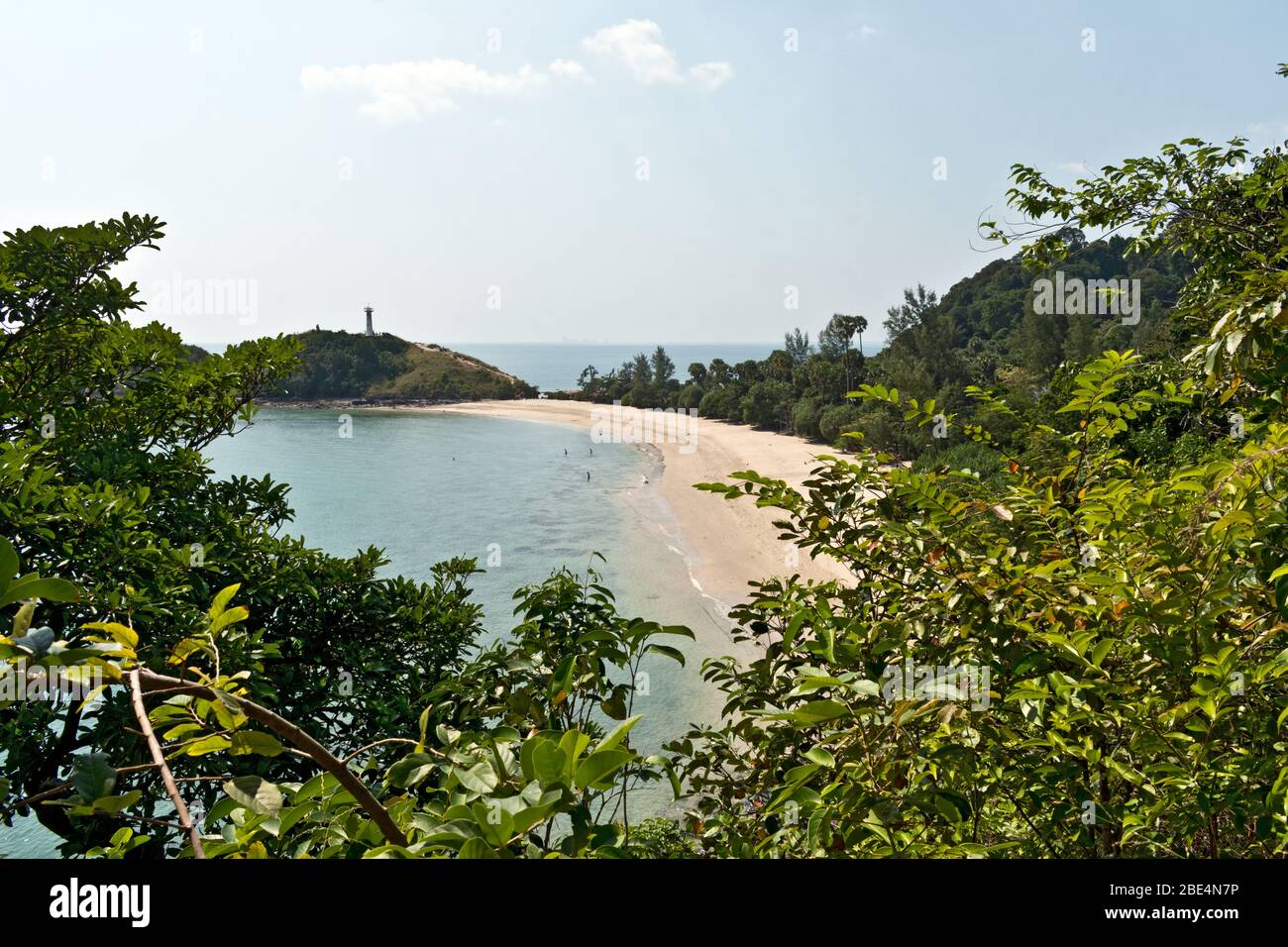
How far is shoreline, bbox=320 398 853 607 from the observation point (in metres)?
23.3

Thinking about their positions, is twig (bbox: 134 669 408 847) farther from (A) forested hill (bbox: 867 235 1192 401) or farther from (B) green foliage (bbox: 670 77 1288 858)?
(A) forested hill (bbox: 867 235 1192 401)

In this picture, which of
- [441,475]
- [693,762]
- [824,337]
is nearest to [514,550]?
[441,475]

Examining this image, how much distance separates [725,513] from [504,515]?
9.73 meters

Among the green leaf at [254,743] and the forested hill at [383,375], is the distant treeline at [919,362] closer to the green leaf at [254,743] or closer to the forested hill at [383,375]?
the forested hill at [383,375]

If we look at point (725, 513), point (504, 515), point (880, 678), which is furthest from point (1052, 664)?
point (504, 515)

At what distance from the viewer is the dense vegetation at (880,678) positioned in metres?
0.99

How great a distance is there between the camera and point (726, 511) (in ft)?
105

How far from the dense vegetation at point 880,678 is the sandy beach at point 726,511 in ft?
13.1

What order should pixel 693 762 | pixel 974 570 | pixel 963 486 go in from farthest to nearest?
pixel 963 486
pixel 693 762
pixel 974 570

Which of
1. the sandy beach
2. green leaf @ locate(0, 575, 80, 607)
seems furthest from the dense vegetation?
the sandy beach
